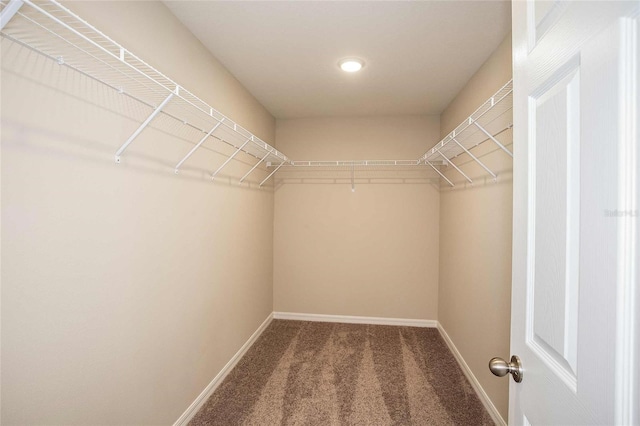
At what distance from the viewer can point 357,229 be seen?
3.63 m

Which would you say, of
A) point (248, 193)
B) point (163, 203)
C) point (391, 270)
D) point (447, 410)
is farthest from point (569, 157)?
point (391, 270)

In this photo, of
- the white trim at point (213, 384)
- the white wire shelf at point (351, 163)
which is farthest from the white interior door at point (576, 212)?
the white wire shelf at point (351, 163)

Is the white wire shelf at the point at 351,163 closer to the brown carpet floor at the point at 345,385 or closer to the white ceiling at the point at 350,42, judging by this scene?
the white ceiling at the point at 350,42

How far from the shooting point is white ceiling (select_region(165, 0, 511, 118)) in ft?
5.49

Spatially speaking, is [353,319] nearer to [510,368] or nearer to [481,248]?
[481,248]

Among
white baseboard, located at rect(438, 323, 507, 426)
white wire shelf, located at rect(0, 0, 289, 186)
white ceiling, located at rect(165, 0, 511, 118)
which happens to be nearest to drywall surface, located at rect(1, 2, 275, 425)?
white wire shelf, located at rect(0, 0, 289, 186)

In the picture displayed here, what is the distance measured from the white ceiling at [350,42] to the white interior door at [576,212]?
3.49 feet

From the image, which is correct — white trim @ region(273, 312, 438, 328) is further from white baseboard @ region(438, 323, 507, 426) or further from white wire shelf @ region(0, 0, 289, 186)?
white wire shelf @ region(0, 0, 289, 186)

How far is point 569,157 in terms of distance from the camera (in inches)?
24.1

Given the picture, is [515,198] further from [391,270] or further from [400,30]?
[391,270]

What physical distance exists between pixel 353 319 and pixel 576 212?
3.28 meters

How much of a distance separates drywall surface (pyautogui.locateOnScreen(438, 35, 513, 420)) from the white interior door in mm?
1187

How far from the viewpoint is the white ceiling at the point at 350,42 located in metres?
1.67

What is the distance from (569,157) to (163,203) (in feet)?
5.56
